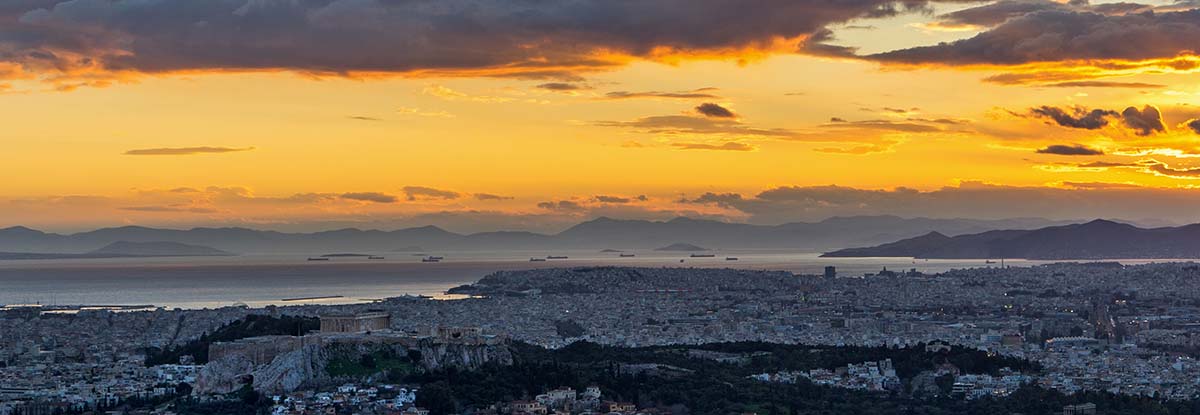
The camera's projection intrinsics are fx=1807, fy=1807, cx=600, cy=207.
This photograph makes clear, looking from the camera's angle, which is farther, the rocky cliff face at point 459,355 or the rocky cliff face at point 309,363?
the rocky cliff face at point 459,355

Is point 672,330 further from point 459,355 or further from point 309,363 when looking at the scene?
point 309,363

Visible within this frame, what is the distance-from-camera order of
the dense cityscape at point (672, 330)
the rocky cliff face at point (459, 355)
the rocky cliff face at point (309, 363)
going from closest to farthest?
the rocky cliff face at point (309, 363)
the dense cityscape at point (672, 330)
the rocky cliff face at point (459, 355)

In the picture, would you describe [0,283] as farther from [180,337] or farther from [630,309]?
[180,337]

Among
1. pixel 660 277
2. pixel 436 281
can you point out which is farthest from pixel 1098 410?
pixel 436 281

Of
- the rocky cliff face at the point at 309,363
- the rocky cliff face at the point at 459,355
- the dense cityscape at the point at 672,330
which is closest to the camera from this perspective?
the rocky cliff face at the point at 309,363
